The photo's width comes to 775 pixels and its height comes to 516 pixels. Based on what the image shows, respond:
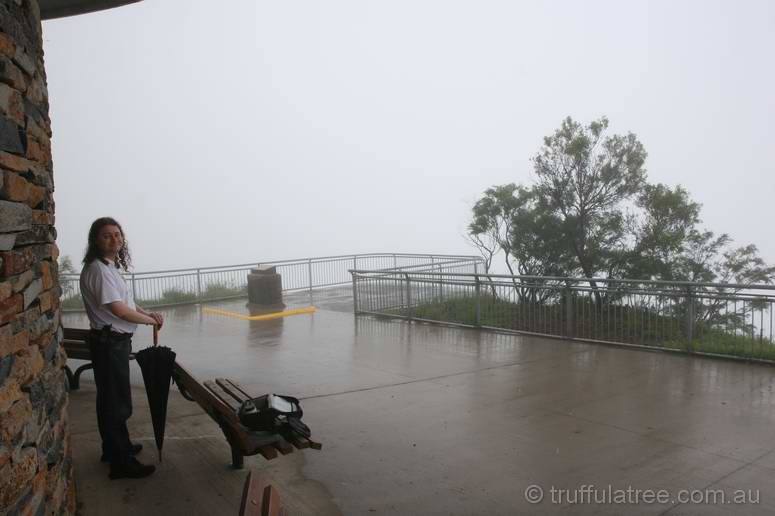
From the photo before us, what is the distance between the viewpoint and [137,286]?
14.9m

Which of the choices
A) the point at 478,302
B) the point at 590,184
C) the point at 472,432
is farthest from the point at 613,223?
the point at 472,432

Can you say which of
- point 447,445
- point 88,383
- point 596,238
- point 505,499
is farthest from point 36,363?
point 596,238

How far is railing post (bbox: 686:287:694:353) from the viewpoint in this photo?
27.2 ft

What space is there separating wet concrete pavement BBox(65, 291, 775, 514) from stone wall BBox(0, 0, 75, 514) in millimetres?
1205

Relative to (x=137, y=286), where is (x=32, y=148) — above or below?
above

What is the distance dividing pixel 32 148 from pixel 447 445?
3776mm

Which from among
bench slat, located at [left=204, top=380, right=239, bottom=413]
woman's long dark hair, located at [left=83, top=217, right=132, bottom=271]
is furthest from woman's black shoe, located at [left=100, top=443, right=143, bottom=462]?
woman's long dark hair, located at [left=83, top=217, right=132, bottom=271]

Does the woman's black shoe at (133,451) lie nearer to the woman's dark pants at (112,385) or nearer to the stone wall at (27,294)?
the woman's dark pants at (112,385)

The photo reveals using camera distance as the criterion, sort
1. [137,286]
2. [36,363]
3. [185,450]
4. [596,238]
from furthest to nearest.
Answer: [596,238] < [137,286] < [185,450] < [36,363]

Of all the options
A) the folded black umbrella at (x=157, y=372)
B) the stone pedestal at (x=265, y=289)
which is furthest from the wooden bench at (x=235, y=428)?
the stone pedestal at (x=265, y=289)

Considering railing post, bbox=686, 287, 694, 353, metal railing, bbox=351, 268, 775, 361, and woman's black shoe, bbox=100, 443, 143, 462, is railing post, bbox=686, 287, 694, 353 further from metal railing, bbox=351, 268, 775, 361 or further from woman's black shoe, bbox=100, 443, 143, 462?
woman's black shoe, bbox=100, 443, 143, 462

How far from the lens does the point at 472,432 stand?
5586 mm

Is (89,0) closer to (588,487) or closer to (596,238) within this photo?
(588,487)

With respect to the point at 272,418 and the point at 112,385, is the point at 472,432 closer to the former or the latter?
the point at 272,418
